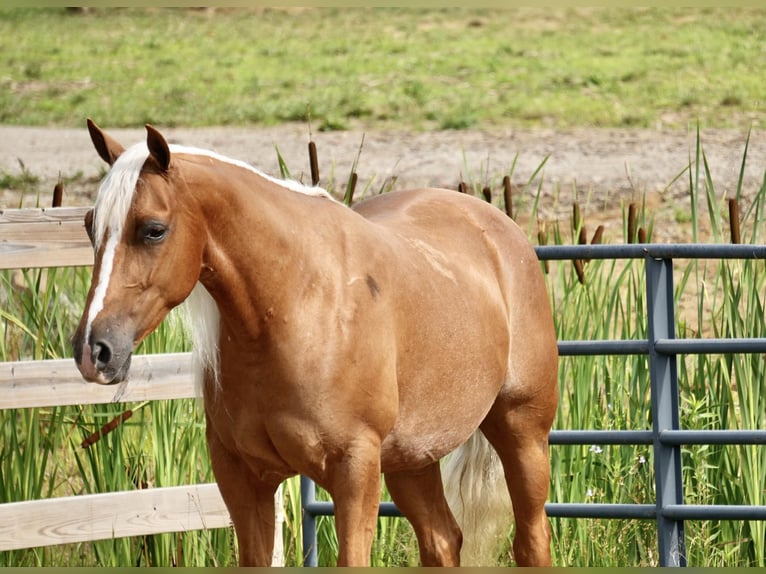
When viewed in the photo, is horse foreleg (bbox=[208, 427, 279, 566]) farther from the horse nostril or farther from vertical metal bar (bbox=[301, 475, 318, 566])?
vertical metal bar (bbox=[301, 475, 318, 566])

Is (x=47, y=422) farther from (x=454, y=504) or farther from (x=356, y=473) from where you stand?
(x=356, y=473)

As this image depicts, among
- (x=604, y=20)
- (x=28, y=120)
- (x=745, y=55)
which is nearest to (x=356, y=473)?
(x=28, y=120)

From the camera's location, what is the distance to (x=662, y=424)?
170 inches

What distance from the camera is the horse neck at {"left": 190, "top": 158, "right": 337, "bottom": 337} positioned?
3.04 metres

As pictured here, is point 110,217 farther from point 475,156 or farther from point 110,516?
point 475,156

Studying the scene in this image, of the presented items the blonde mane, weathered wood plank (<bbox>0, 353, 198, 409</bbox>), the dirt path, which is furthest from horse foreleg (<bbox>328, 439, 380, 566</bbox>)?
the dirt path

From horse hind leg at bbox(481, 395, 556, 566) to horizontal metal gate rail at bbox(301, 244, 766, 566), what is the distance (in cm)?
42

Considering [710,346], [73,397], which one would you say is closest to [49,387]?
[73,397]

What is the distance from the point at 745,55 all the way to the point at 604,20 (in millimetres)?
2787

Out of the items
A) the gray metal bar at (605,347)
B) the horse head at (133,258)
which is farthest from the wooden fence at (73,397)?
the horse head at (133,258)

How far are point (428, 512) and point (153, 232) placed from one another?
1460mm

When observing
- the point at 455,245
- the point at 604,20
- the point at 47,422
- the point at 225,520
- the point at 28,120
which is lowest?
the point at 225,520

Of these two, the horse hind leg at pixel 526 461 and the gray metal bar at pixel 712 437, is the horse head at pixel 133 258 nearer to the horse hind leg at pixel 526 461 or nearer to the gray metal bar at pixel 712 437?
the horse hind leg at pixel 526 461

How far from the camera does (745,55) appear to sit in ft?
48.7
